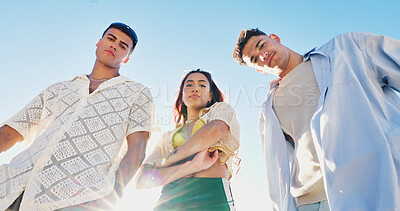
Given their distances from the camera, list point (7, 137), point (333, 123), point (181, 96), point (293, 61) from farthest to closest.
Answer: point (181, 96)
point (293, 61)
point (7, 137)
point (333, 123)

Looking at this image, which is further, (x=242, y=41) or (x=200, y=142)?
(x=242, y=41)

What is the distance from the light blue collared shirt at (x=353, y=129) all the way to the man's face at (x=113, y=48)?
172 cm

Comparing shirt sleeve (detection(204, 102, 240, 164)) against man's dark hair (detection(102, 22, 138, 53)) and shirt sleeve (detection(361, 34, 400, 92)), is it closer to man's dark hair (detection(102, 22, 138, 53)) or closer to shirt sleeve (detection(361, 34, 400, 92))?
man's dark hair (detection(102, 22, 138, 53))

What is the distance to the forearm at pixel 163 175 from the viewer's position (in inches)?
122

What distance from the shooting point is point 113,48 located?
3.31 meters

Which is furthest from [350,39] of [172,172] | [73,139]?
[73,139]

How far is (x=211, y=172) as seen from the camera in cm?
325

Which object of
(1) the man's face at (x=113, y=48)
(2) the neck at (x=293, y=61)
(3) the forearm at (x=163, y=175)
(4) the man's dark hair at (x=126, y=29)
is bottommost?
(3) the forearm at (x=163, y=175)

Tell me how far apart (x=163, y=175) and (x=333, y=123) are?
1.69 metres

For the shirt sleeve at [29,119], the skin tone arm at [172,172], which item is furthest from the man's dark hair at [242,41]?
the shirt sleeve at [29,119]

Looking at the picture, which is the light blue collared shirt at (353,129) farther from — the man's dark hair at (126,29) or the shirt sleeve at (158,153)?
the man's dark hair at (126,29)

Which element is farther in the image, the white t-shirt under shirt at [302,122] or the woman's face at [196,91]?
the woman's face at [196,91]

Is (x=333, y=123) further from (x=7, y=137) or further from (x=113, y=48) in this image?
(x=7, y=137)

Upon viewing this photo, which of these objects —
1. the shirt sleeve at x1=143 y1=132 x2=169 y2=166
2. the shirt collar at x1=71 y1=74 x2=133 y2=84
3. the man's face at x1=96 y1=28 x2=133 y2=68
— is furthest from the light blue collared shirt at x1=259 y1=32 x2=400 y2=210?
the man's face at x1=96 y1=28 x2=133 y2=68
